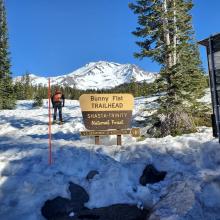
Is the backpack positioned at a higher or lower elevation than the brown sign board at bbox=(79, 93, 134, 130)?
higher

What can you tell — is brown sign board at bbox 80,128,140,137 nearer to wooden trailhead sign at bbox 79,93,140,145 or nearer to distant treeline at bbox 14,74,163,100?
wooden trailhead sign at bbox 79,93,140,145

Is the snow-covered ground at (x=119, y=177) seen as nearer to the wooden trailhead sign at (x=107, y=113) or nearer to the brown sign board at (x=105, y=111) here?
the wooden trailhead sign at (x=107, y=113)

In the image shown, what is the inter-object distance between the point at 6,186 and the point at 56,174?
1463mm

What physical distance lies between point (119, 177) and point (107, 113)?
5.39 m

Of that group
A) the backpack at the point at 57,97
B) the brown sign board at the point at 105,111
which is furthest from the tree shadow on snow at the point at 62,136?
the backpack at the point at 57,97

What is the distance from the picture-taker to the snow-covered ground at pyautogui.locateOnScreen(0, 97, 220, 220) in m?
9.00

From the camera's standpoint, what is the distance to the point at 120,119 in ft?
52.4

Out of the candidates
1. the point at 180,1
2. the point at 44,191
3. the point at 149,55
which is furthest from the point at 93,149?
the point at 180,1

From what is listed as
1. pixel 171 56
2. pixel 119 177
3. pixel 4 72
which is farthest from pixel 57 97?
pixel 4 72

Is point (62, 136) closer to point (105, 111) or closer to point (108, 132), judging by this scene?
point (105, 111)

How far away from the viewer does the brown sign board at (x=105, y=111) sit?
15703mm

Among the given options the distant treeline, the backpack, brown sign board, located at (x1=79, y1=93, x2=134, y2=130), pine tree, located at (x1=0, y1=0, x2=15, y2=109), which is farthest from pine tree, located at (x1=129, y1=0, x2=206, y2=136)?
pine tree, located at (x1=0, y1=0, x2=15, y2=109)

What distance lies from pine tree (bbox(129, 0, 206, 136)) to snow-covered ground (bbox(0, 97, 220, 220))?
4.69 m

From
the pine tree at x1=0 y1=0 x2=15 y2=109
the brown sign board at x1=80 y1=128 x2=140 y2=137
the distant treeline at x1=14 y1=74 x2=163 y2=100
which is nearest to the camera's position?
the brown sign board at x1=80 y1=128 x2=140 y2=137
